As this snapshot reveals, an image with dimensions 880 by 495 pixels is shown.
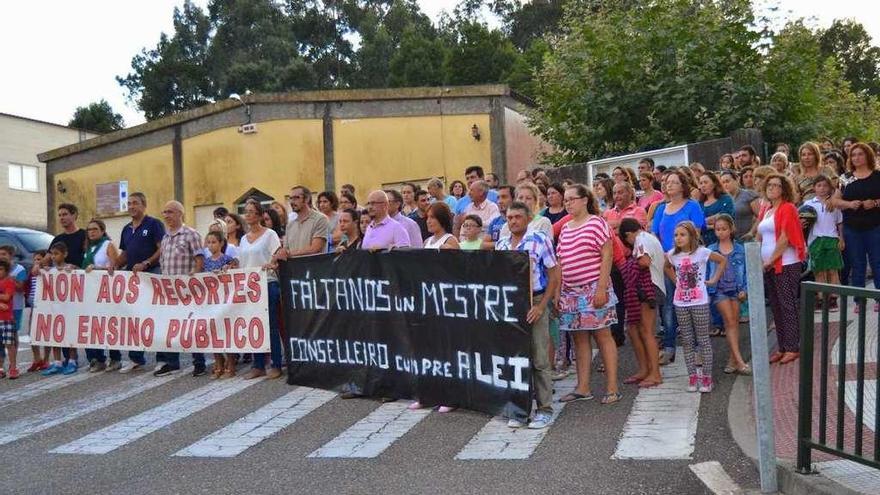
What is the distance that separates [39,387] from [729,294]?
26.3 ft

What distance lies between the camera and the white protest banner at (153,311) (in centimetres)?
1202

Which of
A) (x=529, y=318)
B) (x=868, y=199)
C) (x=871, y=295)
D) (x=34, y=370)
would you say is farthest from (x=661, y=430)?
(x=34, y=370)

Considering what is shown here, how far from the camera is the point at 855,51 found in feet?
205

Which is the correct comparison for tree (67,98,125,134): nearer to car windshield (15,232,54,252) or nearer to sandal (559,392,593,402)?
car windshield (15,232,54,252)

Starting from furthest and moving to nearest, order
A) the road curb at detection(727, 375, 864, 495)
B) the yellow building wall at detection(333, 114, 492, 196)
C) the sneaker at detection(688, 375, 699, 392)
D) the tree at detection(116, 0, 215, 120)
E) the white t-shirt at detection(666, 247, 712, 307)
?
the tree at detection(116, 0, 215, 120), the yellow building wall at detection(333, 114, 492, 196), the white t-shirt at detection(666, 247, 712, 307), the sneaker at detection(688, 375, 699, 392), the road curb at detection(727, 375, 864, 495)

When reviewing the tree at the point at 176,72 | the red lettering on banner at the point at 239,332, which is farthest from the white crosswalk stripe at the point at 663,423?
the tree at the point at 176,72

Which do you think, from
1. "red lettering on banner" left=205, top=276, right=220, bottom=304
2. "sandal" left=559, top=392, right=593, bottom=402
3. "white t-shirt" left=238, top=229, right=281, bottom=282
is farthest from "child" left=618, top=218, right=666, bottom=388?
"red lettering on banner" left=205, top=276, right=220, bottom=304

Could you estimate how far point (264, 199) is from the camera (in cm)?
2967

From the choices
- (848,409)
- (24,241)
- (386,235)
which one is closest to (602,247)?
(386,235)

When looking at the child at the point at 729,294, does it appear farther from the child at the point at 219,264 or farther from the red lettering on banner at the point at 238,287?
the child at the point at 219,264

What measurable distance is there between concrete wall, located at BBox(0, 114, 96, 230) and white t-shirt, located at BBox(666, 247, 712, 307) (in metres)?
48.7

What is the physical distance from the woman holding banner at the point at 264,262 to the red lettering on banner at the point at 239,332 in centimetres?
22

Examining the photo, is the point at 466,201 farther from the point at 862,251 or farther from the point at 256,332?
the point at 862,251

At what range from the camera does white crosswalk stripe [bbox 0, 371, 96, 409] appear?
Result: 11.8m
